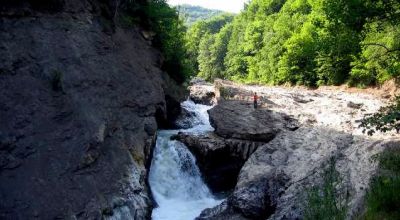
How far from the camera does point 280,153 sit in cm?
1750

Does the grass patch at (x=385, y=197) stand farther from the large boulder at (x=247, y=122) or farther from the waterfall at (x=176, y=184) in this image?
the large boulder at (x=247, y=122)

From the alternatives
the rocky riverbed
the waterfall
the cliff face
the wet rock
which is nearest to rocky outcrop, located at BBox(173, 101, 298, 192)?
the rocky riverbed

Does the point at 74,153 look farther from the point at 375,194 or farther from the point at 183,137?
the point at 375,194

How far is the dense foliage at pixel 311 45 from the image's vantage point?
12125 millimetres

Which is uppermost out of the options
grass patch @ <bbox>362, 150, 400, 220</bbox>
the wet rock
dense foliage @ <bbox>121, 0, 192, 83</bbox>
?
dense foliage @ <bbox>121, 0, 192, 83</bbox>

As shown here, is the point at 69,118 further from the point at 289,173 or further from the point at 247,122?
the point at 247,122

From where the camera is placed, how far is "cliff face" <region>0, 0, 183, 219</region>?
13.0 m

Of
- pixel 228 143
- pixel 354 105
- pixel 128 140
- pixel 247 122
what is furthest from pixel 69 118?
pixel 354 105

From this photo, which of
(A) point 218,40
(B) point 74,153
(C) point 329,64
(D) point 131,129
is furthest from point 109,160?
(A) point 218,40

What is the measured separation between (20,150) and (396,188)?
36.5 ft

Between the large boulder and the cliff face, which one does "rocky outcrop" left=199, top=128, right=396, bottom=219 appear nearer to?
the large boulder

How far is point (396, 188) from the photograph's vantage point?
10.0 m

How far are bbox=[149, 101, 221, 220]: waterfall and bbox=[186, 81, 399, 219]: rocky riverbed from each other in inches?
25.3

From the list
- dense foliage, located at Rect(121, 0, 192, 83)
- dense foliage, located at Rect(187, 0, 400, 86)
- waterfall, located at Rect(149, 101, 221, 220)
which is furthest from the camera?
dense foliage, located at Rect(121, 0, 192, 83)
